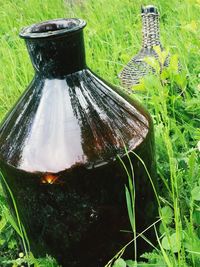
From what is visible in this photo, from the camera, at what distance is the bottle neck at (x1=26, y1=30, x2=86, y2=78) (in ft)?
4.01

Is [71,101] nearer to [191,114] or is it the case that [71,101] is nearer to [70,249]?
[70,249]

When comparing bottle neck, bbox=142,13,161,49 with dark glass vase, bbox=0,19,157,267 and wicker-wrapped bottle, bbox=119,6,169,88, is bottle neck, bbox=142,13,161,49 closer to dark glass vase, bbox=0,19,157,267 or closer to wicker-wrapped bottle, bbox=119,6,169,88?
wicker-wrapped bottle, bbox=119,6,169,88

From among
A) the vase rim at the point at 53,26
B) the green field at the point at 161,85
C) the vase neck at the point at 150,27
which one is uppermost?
the vase rim at the point at 53,26

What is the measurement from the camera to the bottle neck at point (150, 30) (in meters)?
2.62

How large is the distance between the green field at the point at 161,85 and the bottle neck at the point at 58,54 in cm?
31

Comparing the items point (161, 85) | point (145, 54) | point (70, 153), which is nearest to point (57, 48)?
point (70, 153)

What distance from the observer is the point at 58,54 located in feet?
4.06

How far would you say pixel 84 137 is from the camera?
48.3 inches

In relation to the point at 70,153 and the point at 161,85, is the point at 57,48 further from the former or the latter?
the point at 161,85

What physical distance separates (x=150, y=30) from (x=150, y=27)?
0.8 inches

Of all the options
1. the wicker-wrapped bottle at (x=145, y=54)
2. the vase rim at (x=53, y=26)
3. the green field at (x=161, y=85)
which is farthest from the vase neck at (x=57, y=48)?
the wicker-wrapped bottle at (x=145, y=54)

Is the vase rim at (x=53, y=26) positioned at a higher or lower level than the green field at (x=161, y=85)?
higher

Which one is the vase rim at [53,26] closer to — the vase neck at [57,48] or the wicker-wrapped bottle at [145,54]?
the vase neck at [57,48]

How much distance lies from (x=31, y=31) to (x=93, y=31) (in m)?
2.06
